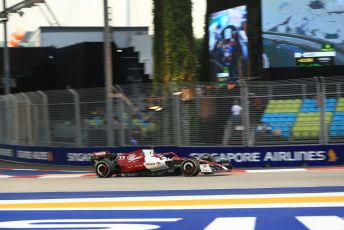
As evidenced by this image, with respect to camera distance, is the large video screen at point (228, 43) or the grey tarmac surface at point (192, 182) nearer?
the grey tarmac surface at point (192, 182)

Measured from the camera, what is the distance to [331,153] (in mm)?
16484

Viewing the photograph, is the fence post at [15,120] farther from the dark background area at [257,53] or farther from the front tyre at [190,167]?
the dark background area at [257,53]

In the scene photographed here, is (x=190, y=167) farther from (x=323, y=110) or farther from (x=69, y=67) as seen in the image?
(x=69, y=67)

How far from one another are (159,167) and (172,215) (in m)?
6.20

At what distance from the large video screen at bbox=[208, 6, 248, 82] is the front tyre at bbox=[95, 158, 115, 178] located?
1611cm

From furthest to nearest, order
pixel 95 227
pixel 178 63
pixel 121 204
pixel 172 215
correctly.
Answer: pixel 178 63
pixel 121 204
pixel 172 215
pixel 95 227

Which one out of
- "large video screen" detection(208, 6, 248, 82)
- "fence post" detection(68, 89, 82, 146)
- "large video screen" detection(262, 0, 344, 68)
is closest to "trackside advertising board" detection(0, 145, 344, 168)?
"fence post" detection(68, 89, 82, 146)

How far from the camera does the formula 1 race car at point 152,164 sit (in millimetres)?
14148

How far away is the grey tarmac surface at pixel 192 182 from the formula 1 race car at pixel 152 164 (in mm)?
226

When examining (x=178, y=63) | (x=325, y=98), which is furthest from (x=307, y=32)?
(x=325, y=98)

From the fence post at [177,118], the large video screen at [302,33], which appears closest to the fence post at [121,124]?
the fence post at [177,118]

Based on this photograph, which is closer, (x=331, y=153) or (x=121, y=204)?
(x=121, y=204)

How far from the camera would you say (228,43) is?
3203 cm

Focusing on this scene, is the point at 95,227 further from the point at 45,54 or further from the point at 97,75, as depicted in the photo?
the point at 45,54
